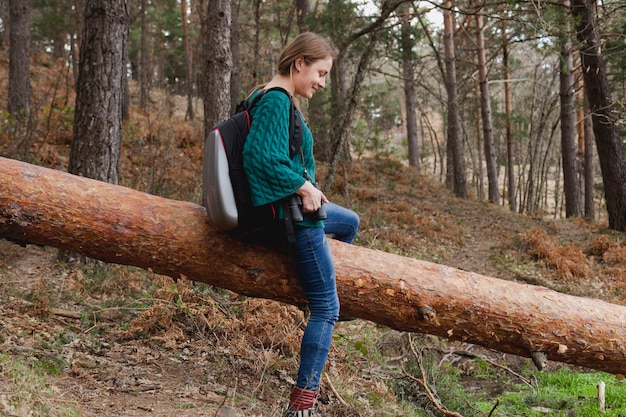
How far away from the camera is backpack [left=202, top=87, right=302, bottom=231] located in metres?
3.03

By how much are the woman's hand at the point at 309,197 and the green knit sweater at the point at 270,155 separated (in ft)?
0.14

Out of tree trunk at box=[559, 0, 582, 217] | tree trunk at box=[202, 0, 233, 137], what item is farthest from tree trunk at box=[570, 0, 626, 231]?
tree trunk at box=[202, 0, 233, 137]

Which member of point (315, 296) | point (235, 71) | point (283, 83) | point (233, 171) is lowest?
point (315, 296)

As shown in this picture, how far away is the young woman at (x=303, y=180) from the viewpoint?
296 cm

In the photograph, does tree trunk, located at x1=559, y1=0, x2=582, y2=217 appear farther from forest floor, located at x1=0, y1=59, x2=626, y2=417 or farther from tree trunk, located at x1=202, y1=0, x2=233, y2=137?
tree trunk, located at x1=202, y1=0, x2=233, y2=137

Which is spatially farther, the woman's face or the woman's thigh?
the woman's thigh

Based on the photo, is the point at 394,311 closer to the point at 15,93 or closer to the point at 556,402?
the point at 556,402

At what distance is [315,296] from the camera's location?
332 centimetres

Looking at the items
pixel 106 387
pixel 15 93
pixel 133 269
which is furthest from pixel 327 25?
pixel 106 387

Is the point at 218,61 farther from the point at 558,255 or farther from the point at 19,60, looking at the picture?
the point at 19,60

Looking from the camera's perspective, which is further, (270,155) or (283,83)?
(283,83)

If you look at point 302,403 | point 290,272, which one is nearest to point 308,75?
point 290,272

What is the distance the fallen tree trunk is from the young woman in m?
0.33

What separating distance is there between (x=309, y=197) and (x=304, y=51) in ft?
2.88
